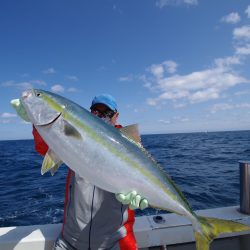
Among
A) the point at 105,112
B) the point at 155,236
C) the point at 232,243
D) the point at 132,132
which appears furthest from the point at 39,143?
the point at 232,243

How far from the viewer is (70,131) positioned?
8.14 ft

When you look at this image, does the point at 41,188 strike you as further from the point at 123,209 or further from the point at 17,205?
the point at 123,209

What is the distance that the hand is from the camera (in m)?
2.68

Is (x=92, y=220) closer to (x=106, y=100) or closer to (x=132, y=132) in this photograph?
(x=132, y=132)

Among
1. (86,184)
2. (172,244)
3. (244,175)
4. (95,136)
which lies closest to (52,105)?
(95,136)

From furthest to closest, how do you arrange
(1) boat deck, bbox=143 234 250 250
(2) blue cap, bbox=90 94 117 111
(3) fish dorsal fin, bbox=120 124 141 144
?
(1) boat deck, bbox=143 234 250 250, (2) blue cap, bbox=90 94 117 111, (3) fish dorsal fin, bbox=120 124 141 144

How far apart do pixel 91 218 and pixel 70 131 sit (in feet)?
4.16

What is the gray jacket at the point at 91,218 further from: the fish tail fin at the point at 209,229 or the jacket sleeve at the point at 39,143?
the fish tail fin at the point at 209,229

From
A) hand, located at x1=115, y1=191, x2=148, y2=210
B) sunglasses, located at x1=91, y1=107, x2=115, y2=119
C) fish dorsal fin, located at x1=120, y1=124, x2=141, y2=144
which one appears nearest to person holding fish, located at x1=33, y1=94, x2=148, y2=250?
hand, located at x1=115, y1=191, x2=148, y2=210

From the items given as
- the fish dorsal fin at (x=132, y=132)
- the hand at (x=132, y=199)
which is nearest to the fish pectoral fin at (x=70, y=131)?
the fish dorsal fin at (x=132, y=132)

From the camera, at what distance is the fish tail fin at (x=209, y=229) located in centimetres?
284

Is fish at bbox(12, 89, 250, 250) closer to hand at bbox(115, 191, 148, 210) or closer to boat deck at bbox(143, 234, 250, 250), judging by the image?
hand at bbox(115, 191, 148, 210)

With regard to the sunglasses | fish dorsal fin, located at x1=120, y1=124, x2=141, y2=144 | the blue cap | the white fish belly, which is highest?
the blue cap

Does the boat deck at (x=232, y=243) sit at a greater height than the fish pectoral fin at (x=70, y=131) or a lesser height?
lesser
